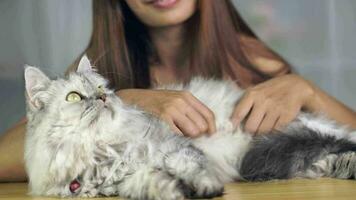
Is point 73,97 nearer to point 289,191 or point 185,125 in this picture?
point 185,125

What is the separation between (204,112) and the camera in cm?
164

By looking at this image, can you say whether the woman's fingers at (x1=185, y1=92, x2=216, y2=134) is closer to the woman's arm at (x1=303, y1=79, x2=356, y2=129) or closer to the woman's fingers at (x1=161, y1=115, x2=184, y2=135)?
the woman's fingers at (x1=161, y1=115, x2=184, y2=135)

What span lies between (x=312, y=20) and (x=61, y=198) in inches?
47.1

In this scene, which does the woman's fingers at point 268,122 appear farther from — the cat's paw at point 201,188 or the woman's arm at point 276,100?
the cat's paw at point 201,188

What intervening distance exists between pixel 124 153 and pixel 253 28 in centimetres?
96

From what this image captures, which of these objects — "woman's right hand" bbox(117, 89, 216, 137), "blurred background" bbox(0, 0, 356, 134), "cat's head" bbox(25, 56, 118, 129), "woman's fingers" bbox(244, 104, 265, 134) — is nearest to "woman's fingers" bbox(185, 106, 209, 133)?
"woman's right hand" bbox(117, 89, 216, 137)

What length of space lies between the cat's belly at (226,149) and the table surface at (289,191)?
0.05 meters

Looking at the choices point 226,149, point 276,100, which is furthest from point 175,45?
point 226,149

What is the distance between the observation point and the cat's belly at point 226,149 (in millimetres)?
1583

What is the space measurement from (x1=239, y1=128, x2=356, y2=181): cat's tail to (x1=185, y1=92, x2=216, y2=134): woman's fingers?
0.12 metres

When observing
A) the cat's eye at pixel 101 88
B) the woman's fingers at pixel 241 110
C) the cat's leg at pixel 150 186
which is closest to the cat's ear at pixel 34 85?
the cat's eye at pixel 101 88

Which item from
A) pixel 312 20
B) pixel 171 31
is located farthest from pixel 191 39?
pixel 312 20

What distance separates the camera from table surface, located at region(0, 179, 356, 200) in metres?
1.29

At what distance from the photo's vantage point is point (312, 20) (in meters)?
2.18
